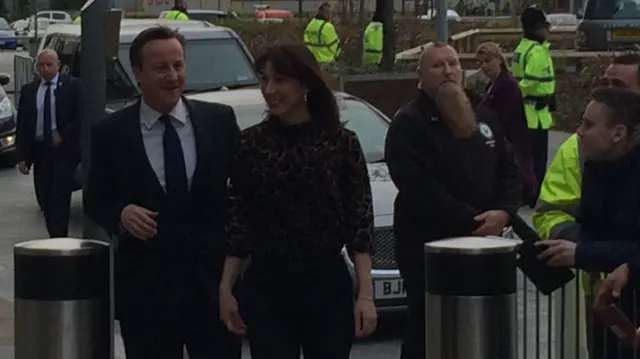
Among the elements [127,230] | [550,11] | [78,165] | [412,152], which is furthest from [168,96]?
[550,11]

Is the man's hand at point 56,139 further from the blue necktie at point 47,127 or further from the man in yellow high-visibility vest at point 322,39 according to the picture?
the man in yellow high-visibility vest at point 322,39

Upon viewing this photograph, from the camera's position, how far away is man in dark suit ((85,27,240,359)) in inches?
215

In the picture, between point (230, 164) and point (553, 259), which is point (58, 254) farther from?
point (553, 259)

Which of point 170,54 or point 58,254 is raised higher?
point 170,54

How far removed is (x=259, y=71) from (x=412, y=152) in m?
1.13

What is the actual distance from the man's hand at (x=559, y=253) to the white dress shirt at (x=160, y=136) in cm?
134

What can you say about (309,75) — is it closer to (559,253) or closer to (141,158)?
(141,158)

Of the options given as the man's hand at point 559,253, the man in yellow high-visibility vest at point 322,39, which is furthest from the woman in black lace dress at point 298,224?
the man in yellow high-visibility vest at point 322,39

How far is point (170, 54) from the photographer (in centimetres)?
551

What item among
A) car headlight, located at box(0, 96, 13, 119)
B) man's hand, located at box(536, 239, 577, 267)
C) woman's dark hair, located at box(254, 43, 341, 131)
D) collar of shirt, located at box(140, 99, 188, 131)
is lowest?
car headlight, located at box(0, 96, 13, 119)

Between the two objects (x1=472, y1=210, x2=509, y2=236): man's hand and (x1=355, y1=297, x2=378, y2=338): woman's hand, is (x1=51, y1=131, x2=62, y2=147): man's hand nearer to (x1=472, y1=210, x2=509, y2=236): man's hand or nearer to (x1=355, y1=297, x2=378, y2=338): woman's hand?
(x1=472, y1=210, x2=509, y2=236): man's hand

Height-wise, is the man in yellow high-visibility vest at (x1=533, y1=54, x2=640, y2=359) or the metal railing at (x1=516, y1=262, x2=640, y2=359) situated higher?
the man in yellow high-visibility vest at (x1=533, y1=54, x2=640, y2=359)

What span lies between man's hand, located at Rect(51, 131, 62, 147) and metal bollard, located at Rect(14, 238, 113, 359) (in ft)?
25.6

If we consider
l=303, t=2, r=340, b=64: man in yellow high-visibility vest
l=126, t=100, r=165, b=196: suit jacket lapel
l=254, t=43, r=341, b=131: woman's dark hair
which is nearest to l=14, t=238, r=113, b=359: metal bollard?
l=126, t=100, r=165, b=196: suit jacket lapel
